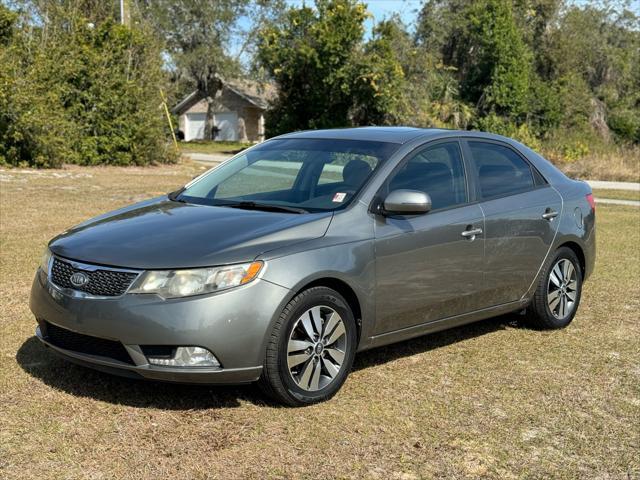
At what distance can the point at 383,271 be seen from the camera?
204 inches

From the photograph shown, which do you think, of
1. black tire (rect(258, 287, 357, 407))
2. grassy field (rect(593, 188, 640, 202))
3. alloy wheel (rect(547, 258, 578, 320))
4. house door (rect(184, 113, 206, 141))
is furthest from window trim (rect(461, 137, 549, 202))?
house door (rect(184, 113, 206, 141))

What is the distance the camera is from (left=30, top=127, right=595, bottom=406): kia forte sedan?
176 inches

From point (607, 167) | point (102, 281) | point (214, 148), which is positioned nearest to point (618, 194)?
→ point (607, 167)

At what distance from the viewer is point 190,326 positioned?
14.3 ft

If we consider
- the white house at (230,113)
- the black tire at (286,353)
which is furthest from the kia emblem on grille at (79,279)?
the white house at (230,113)

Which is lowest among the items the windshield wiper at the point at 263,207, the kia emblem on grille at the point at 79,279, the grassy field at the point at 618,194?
the grassy field at the point at 618,194

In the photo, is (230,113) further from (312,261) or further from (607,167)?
(312,261)

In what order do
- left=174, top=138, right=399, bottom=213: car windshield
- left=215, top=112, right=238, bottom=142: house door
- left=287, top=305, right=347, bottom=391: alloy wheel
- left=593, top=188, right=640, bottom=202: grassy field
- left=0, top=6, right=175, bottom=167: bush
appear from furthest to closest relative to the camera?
left=215, top=112, right=238, bottom=142: house door, left=0, top=6, right=175, bottom=167: bush, left=593, top=188, right=640, bottom=202: grassy field, left=174, top=138, right=399, bottom=213: car windshield, left=287, top=305, right=347, bottom=391: alloy wheel

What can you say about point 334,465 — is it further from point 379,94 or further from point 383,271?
point 379,94

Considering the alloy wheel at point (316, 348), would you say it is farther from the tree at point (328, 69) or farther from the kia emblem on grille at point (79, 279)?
the tree at point (328, 69)

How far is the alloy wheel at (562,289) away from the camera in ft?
21.9

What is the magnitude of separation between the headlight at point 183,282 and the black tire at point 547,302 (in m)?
3.01

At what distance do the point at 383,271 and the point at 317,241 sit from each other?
22.1 inches

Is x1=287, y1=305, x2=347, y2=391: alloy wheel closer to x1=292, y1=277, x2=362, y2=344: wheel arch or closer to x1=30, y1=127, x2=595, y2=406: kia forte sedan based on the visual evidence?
x1=30, y1=127, x2=595, y2=406: kia forte sedan
